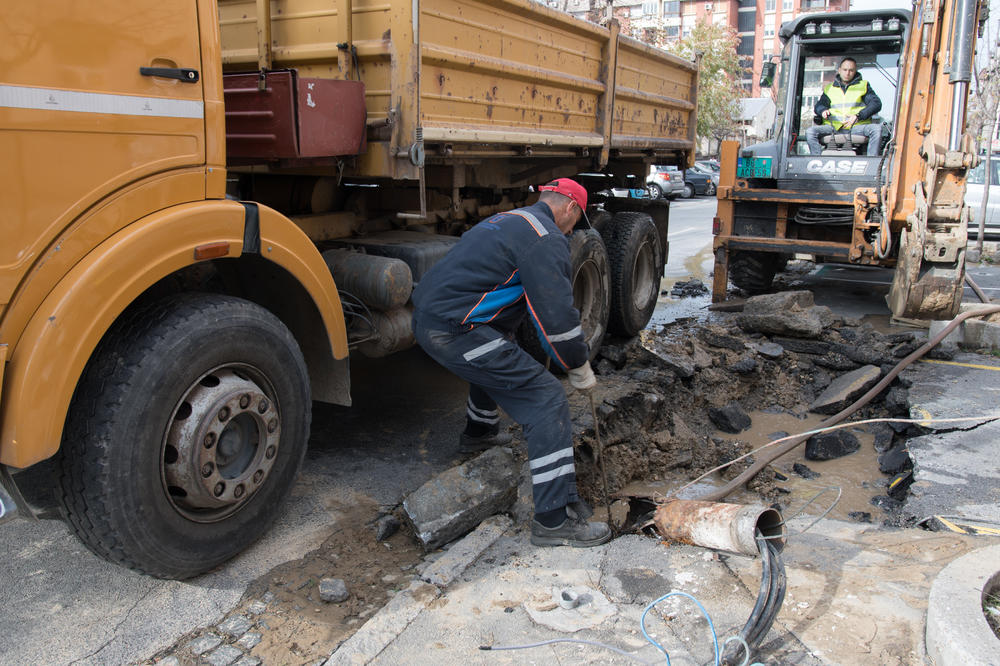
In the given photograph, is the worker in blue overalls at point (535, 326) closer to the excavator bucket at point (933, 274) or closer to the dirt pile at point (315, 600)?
the dirt pile at point (315, 600)

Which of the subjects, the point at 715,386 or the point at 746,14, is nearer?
the point at 715,386

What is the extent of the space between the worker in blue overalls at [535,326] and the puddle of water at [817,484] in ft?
3.38

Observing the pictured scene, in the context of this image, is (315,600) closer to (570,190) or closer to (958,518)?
(570,190)

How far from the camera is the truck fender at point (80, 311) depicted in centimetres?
236

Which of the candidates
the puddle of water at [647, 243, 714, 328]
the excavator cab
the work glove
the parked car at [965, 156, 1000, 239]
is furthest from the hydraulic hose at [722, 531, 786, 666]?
the parked car at [965, 156, 1000, 239]

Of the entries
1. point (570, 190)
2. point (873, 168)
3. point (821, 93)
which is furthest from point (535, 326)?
point (821, 93)

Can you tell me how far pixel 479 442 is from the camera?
14.9ft

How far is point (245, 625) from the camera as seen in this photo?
284 centimetres

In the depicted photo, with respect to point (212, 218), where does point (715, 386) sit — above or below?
below

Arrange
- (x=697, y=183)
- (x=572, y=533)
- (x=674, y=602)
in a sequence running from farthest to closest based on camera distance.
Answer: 1. (x=697, y=183)
2. (x=572, y=533)
3. (x=674, y=602)

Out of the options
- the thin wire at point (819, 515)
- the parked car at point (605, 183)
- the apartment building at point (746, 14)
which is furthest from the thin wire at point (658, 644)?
the apartment building at point (746, 14)

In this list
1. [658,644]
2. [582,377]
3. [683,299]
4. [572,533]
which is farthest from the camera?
[683,299]

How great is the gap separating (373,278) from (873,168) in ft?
20.9

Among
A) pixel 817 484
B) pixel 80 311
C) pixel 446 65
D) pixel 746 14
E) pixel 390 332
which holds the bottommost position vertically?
pixel 817 484
